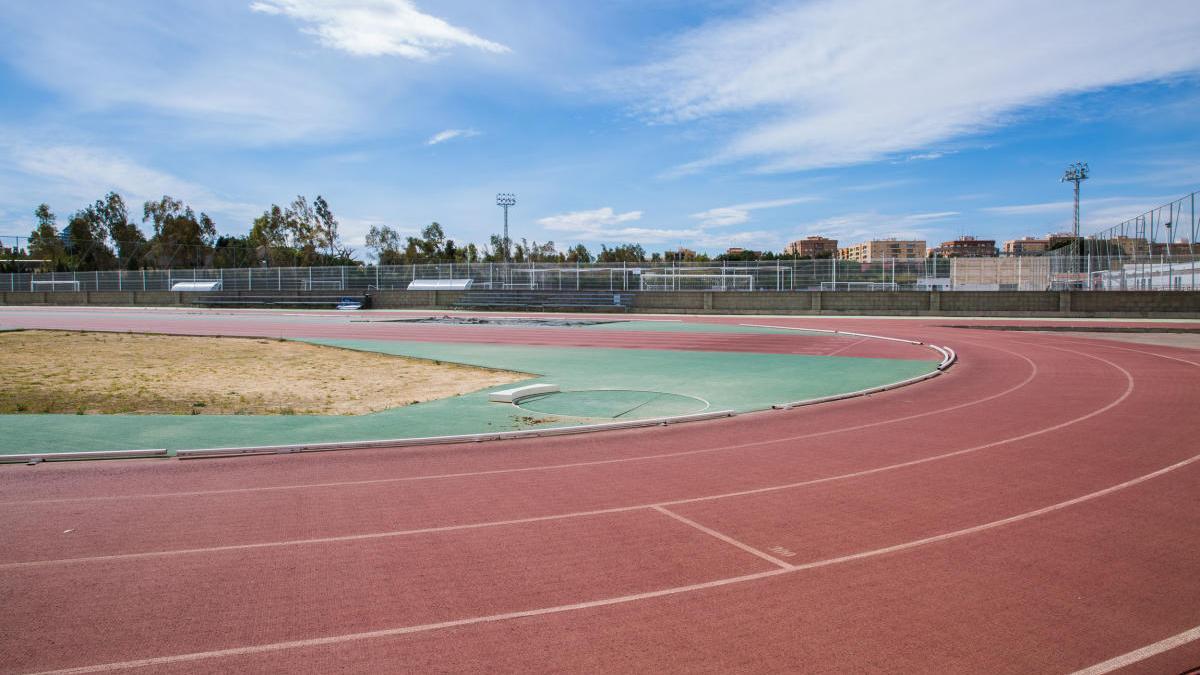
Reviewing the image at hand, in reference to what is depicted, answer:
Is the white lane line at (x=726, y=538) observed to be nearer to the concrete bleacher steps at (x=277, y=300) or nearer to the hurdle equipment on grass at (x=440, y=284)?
the hurdle equipment on grass at (x=440, y=284)

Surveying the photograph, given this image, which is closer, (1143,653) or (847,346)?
(1143,653)

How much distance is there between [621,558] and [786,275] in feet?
119

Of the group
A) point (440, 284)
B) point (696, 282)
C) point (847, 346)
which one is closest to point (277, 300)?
point (440, 284)

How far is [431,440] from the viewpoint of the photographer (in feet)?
29.8

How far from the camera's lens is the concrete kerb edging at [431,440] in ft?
27.6

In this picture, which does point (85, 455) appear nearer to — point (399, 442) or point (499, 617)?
point (399, 442)

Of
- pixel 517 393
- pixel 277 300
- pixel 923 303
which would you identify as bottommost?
pixel 517 393

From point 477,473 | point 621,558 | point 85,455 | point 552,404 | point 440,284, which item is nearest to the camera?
point 621,558

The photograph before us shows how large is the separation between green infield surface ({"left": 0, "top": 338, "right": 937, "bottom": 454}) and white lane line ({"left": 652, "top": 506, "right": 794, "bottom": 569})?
4.19 m

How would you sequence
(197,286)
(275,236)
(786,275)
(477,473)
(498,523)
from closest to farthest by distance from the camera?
1. (498,523)
2. (477,473)
3. (786,275)
4. (197,286)
5. (275,236)

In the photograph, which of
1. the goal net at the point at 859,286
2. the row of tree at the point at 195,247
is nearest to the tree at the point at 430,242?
the row of tree at the point at 195,247

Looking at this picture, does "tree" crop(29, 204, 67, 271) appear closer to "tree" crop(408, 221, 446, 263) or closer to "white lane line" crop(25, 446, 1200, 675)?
"tree" crop(408, 221, 446, 263)

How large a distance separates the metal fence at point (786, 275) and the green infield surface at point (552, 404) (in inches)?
824

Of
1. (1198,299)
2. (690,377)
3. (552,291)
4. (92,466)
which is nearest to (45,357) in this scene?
(92,466)
